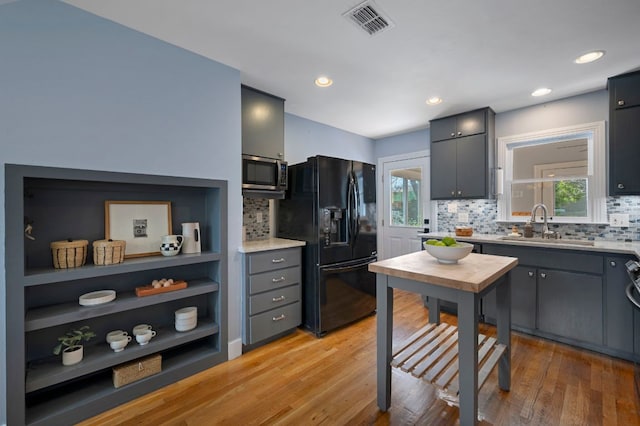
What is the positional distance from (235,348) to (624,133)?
13.2 feet

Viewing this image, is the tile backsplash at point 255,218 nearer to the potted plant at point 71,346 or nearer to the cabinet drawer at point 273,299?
the cabinet drawer at point 273,299

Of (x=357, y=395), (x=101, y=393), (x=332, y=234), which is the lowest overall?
(x=357, y=395)

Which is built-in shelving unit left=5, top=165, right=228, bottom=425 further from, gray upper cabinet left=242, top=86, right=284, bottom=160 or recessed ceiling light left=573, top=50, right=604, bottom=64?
recessed ceiling light left=573, top=50, right=604, bottom=64

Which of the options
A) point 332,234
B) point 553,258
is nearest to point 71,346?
point 332,234

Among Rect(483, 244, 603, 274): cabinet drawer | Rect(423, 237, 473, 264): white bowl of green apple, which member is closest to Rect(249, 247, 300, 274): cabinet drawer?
Rect(423, 237, 473, 264): white bowl of green apple

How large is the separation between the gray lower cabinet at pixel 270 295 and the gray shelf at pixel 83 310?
0.49m

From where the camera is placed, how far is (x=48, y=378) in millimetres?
1550

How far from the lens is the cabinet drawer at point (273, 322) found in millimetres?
2416

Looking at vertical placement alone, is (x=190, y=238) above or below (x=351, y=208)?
below

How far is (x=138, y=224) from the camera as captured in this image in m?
2.06

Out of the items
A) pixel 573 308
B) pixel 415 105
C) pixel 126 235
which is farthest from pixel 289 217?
pixel 573 308

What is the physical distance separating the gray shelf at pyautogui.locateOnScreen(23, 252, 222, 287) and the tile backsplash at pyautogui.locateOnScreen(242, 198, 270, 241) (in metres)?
0.88

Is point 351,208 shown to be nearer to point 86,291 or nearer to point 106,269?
point 106,269

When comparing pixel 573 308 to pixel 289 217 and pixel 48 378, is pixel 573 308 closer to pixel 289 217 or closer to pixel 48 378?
pixel 289 217
